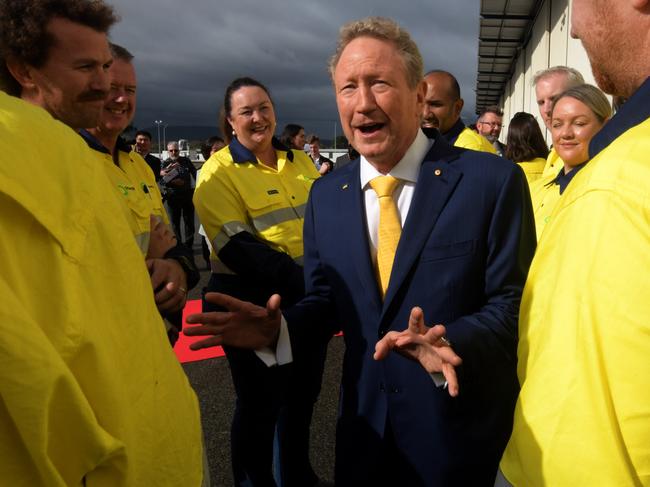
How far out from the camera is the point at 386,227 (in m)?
1.79

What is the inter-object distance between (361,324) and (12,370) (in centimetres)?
124

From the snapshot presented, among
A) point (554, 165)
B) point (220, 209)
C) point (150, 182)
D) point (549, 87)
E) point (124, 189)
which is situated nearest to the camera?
point (124, 189)

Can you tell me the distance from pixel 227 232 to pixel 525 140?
8.30 ft

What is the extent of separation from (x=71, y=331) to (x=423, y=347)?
928mm

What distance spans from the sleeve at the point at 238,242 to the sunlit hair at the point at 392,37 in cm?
119

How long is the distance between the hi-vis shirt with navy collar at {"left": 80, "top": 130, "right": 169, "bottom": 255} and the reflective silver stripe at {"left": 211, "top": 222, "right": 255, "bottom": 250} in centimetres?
31

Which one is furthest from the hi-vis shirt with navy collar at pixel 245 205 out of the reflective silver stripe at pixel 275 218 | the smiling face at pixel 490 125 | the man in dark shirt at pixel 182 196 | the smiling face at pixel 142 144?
the smiling face at pixel 142 144

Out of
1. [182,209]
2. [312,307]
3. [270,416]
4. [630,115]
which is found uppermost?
[630,115]

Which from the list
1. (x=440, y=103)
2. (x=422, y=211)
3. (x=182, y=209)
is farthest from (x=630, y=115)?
(x=182, y=209)

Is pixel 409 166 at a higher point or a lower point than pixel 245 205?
higher

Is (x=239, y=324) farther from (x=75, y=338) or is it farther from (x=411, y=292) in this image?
(x=75, y=338)

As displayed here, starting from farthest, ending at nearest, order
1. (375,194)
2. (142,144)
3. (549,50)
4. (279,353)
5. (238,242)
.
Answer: (549,50), (142,144), (238,242), (375,194), (279,353)

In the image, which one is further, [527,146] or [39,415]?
[527,146]

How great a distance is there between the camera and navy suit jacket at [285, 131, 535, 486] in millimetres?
1665
